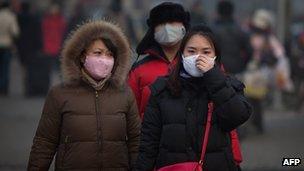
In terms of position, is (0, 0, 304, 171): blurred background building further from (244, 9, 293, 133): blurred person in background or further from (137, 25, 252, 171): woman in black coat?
(137, 25, 252, 171): woman in black coat

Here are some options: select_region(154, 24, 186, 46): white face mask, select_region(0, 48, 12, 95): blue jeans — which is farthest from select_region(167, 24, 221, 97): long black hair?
select_region(0, 48, 12, 95): blue jeans

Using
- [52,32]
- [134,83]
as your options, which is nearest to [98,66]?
[134,83]

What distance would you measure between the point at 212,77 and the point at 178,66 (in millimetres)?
268

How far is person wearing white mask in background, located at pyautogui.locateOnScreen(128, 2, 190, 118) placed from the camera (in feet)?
19.4

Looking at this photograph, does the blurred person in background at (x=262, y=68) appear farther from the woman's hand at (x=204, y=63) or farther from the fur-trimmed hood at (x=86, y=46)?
the woman's hand at (x=204, y=63)

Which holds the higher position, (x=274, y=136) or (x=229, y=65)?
(x=229, y=65)

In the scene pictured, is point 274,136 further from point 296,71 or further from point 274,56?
point 296,71

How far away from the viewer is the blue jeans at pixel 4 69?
16.3 metres

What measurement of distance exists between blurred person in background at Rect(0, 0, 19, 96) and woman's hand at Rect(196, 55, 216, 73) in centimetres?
1208

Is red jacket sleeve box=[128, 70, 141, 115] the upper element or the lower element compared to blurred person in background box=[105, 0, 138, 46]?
lower

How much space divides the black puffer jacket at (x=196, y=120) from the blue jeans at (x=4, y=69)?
1195 centimetres

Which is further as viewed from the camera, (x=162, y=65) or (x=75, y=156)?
(x=162, y=65)

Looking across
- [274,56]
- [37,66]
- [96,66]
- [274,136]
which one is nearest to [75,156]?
[96,66]

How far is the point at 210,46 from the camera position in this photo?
4699 mm
